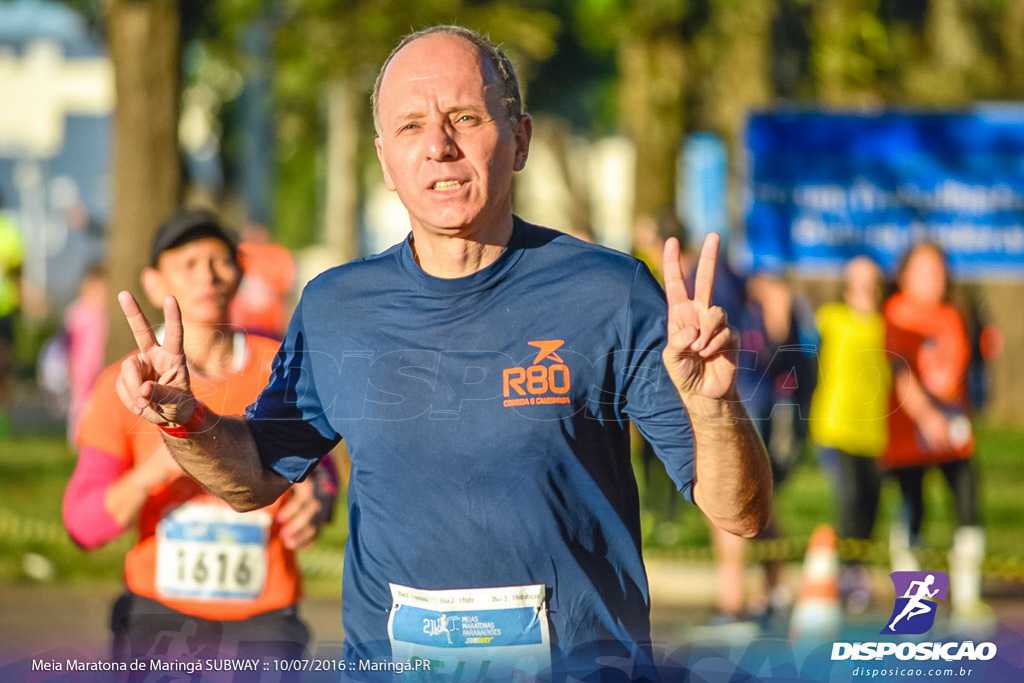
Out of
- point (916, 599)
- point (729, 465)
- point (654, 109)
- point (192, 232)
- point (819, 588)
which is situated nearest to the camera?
point (729, 465)

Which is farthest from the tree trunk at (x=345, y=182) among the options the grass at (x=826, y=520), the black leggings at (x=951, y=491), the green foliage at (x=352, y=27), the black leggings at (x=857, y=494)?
the black leggings at (x=951, y=491)

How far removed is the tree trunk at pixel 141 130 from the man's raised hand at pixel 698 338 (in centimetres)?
918

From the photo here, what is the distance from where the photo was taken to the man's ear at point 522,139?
11.3 feet

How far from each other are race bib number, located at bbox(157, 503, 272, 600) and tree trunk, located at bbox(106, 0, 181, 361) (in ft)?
23.7

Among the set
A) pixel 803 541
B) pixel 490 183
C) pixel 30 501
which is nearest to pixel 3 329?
pixel 30 501

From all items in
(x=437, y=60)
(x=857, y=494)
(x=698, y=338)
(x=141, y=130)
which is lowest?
(x=857, y=494)

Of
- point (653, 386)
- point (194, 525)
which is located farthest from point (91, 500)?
point (653, 386)

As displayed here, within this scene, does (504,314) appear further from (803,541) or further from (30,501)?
(30,501)

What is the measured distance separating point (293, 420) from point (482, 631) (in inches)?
27.5

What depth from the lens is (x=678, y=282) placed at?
3072 millimetres

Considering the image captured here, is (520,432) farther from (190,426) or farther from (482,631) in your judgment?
(190,426)

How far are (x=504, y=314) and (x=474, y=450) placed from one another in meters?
0.29

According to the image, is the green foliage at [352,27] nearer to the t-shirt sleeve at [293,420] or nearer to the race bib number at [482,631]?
the t-shirt sleeve at [293,420]

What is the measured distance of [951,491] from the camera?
923 cm
